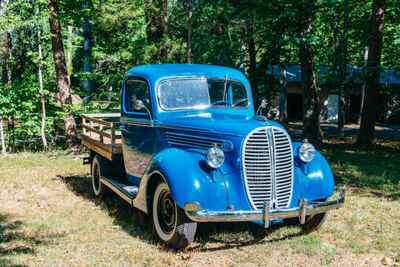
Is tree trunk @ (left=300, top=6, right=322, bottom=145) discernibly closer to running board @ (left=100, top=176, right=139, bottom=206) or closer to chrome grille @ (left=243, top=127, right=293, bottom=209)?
running board @ (left=100, top=176, right=139, bottom=206)

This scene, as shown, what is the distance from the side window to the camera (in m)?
7.02

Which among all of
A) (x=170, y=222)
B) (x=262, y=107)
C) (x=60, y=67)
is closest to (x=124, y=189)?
(x=170, y=222)

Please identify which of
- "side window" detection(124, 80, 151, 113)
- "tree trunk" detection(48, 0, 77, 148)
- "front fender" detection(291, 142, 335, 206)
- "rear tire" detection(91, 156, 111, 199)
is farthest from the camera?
"tree trunk" detection(48, 0, 77, 148)

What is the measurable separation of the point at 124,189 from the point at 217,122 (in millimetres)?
1962

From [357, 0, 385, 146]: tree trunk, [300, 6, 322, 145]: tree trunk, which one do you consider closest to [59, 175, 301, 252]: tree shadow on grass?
[357, 0, 385, 146]: tree trunk

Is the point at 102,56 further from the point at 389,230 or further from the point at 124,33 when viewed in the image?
the point at 389,230

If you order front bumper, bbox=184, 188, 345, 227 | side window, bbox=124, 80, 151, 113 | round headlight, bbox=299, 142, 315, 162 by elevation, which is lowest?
front bumper, bbox=184, 188, 345, 227

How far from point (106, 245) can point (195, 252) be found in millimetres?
1131

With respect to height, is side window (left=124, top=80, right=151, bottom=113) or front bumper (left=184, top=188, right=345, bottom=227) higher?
side window (left=124, top=80, right=151, bottom=113)

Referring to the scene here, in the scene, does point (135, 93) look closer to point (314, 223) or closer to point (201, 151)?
point (201, 151)

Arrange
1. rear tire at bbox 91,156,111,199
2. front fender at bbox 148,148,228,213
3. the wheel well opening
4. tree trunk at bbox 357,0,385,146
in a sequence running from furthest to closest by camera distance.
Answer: tree trunk at bbox 357,0,385,146
rear tire at bbox 91,156,111,199
the wheel well opening
front fender at bbox 148,148,228,213

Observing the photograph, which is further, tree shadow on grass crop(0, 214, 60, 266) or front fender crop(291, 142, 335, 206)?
front fender crop(291, 142, 335, 206)

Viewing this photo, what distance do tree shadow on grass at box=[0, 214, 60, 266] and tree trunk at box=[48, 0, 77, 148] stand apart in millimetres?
7520

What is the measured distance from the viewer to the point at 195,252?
224 inches
